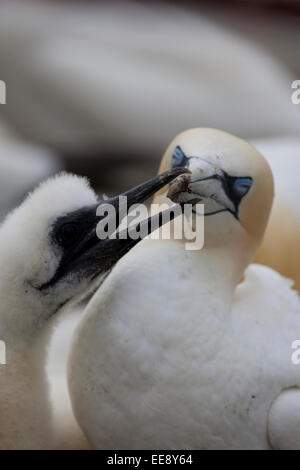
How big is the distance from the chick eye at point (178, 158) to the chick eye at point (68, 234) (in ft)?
0.51

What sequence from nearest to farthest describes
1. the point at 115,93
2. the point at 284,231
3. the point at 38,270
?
the point at 38,270 → the point at 284,231 → the point at 115,93

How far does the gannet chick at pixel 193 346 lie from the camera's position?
96 cm

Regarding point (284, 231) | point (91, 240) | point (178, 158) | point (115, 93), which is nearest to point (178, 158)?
point (178, 158)

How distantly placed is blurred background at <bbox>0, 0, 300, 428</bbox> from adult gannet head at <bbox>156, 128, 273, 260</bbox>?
27.0 inches

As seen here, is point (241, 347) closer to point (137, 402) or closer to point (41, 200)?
point (137, 402)

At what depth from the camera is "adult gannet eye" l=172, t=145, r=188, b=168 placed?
104 cm

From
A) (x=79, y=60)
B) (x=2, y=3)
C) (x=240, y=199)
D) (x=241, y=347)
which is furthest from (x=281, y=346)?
(x=2, y=3)

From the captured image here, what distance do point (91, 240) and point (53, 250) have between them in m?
0.04

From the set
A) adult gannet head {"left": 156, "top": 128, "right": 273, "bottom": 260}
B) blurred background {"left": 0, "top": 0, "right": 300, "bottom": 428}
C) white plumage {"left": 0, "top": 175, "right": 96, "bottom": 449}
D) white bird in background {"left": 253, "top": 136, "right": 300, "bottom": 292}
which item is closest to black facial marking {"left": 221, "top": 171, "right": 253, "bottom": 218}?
adult gannet head {"left": 156, "top": 128, "right": 273, "bottom": 260}

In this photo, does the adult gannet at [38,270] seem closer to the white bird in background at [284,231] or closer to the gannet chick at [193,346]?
the gannet chick at [193,346]

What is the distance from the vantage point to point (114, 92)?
1.82 metres

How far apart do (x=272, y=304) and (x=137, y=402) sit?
0.73ft

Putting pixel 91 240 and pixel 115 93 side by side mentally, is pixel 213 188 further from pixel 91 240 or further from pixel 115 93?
pixel 115 93

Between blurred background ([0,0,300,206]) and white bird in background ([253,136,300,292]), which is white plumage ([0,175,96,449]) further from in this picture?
blurred background ([0,0,300,206])
